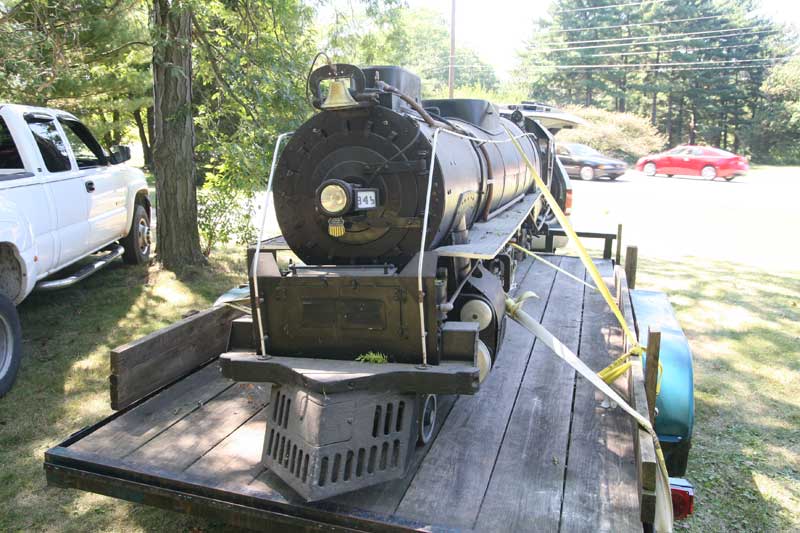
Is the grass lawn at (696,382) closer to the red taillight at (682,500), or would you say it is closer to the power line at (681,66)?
the red taillight at (682,500)

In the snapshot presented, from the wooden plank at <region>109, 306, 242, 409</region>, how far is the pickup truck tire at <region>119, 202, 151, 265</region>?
14.1 ft

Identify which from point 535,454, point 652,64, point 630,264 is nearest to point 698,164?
point 652,64

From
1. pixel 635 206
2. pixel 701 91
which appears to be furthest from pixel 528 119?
pixel 701 91

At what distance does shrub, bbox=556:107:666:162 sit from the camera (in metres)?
35.8

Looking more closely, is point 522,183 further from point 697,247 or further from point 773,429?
point 697,247

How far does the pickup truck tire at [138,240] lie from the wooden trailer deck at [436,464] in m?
4.72

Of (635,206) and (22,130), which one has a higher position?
(22,130)

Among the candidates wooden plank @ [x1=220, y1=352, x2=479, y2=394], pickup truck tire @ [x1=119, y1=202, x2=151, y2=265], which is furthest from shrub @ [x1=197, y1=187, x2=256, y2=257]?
wooden plank @ [x1=220, y1=352, x2=479, y2=394]

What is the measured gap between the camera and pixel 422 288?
3.29 metres

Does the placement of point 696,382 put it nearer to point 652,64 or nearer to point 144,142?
point 144,142

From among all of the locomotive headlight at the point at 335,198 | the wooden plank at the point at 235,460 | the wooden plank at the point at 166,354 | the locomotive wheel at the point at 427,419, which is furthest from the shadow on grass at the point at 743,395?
the wooden plank at the point at 166,354

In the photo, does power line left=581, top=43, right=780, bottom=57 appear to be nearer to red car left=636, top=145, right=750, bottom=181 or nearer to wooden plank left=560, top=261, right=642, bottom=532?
red car left=636, top=145, right=750, bottom=181

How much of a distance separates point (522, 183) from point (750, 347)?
3137 mm

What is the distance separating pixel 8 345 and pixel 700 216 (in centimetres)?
1592
